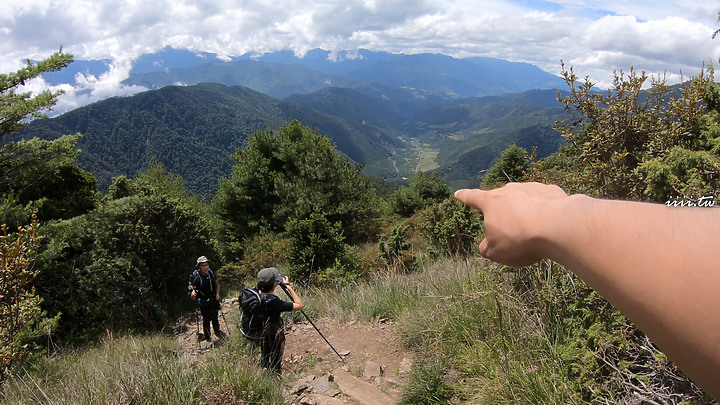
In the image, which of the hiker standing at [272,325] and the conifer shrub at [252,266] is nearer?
the hiker standing at [272,325]

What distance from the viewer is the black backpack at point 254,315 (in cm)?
428

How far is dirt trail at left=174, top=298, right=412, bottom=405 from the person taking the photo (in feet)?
10.7

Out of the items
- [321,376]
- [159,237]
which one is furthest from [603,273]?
[159,237]

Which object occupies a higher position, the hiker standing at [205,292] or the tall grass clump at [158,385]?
the tall grass clump at [158,385]

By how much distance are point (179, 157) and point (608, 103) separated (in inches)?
8710

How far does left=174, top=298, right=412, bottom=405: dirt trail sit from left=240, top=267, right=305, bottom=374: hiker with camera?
30 centimetres

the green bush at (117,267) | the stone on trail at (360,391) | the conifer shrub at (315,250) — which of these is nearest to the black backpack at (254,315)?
the stone on trail at (360,391)

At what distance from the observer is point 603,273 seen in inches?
30.7

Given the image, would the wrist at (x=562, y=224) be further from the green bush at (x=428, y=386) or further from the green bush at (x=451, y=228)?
the green bush at (x=451, y=228)

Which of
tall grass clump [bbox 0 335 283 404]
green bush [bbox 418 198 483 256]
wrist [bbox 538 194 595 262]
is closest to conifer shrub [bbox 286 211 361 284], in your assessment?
green bush [bbox 418 198 483 256]

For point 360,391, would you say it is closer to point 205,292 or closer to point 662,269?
point 662,269

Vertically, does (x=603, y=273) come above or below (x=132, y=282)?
above

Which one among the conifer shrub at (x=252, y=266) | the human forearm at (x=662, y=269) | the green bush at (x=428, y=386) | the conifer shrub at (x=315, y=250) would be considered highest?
the human forearm at (x=662, y=269)

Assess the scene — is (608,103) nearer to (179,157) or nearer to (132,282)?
(132,282)
